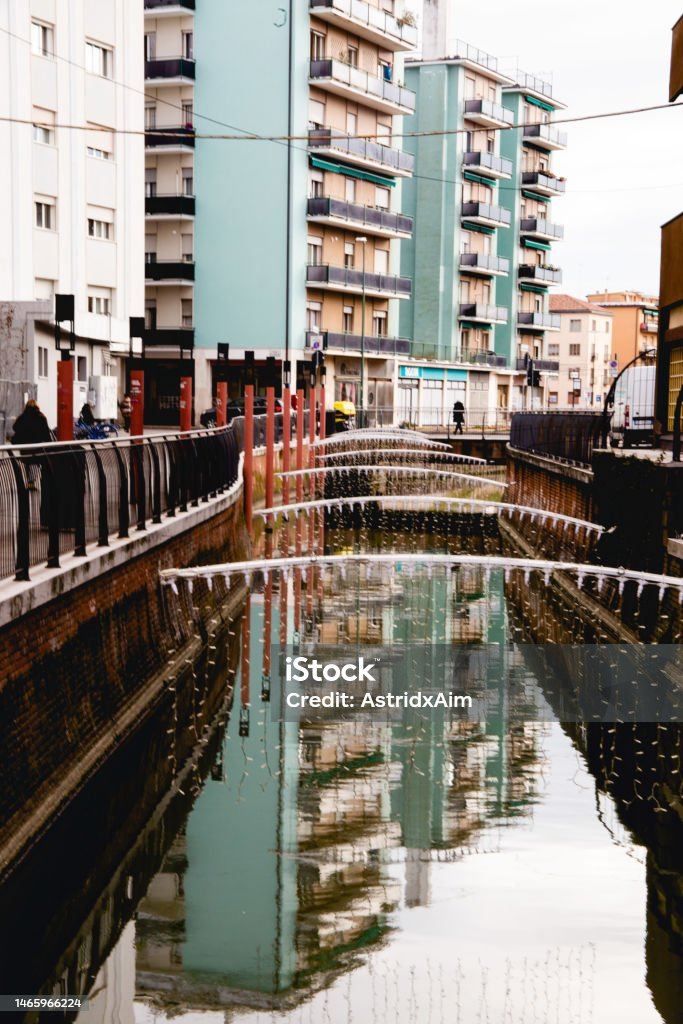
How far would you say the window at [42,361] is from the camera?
108 feet

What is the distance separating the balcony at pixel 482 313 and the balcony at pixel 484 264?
6.19ft

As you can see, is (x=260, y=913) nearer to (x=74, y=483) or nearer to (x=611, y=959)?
(x=611, y=959)

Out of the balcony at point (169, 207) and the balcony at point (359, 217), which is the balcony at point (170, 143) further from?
the balcony at point (359, 217)

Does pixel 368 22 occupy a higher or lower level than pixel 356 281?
higher

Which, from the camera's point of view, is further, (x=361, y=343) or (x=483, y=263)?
(x=483, y=263)

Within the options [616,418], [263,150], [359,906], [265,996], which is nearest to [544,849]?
[359,906]

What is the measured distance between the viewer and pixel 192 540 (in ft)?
60.6

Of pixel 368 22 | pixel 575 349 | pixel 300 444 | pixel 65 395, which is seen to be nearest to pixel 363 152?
pixel 368 22

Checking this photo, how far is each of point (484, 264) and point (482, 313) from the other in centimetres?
283

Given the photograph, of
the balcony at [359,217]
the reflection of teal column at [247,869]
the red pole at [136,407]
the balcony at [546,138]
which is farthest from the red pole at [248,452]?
the balcony at [546,138]

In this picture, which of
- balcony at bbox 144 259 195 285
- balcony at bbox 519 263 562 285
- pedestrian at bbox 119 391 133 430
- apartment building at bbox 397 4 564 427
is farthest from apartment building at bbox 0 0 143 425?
balcony at bbox 519 263 562 285

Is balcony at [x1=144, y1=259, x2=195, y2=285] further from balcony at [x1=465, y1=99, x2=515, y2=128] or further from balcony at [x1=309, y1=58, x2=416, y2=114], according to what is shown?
balcony at [x1=465, y1=99, x2=515, y2=128]

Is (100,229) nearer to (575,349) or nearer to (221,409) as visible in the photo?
(221,409)

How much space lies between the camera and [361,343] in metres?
67.2
